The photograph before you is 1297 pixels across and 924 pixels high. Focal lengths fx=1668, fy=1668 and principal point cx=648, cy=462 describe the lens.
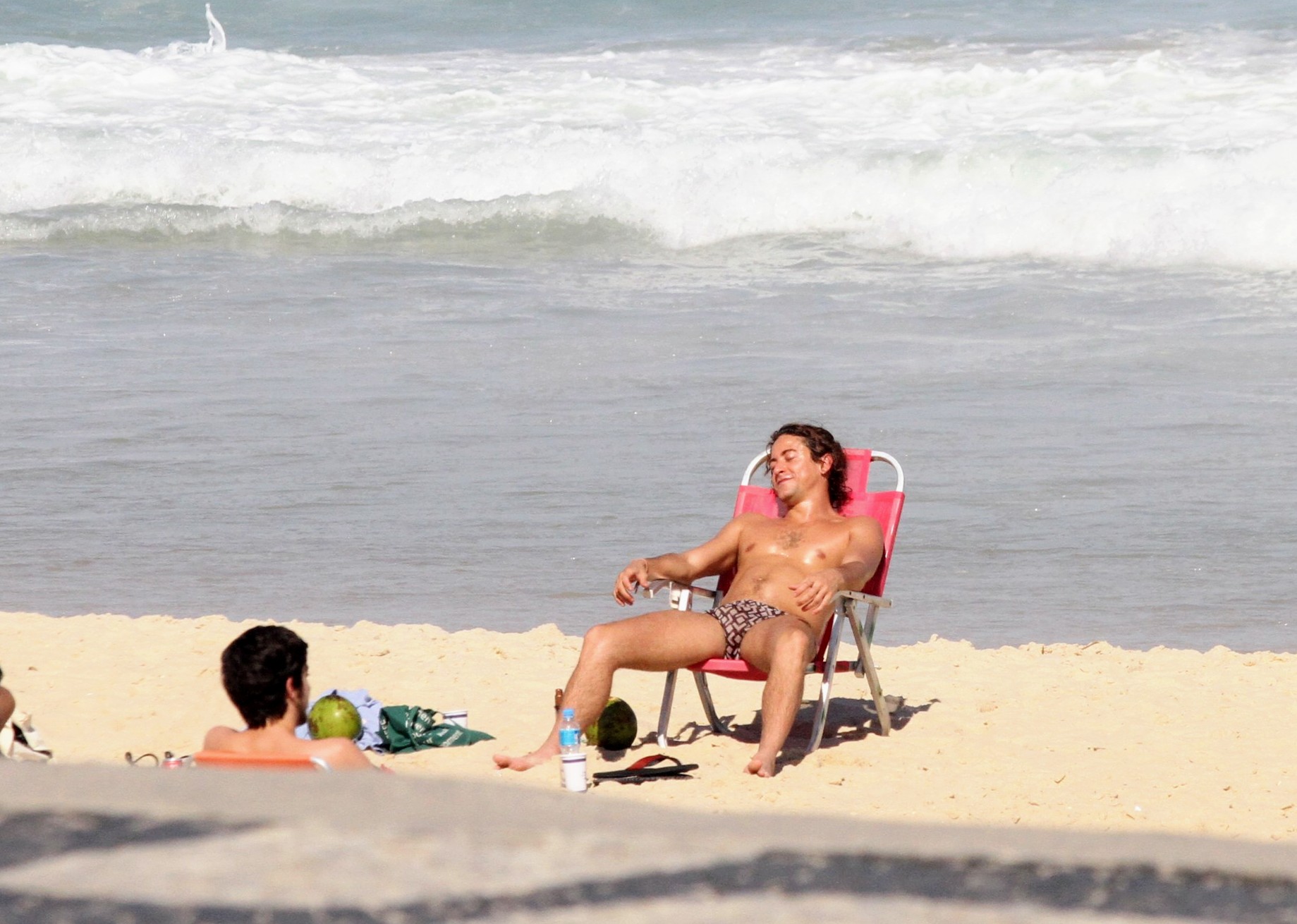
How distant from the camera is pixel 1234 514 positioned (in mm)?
7293

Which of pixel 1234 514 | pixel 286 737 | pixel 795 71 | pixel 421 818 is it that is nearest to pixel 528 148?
pixel 795 71

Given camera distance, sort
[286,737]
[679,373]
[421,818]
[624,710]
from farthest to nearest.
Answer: [679,373]
[624,710]
[286,737]
[421,818]

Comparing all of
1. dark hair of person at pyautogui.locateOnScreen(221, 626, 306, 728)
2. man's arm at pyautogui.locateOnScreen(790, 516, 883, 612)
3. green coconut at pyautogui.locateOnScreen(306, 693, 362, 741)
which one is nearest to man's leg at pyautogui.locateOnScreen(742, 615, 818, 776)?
man's arm at pyautogui.locateOnScreen(790, 516, 883, 612)

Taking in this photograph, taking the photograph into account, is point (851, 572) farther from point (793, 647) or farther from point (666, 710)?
point (666, 710)

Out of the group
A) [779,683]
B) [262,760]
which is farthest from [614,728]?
[262,760]

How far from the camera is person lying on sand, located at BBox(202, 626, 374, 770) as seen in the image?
354 cm

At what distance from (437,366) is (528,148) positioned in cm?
852

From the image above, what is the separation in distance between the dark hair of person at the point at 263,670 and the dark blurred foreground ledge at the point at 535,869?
238cm

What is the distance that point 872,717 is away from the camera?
18.3ft

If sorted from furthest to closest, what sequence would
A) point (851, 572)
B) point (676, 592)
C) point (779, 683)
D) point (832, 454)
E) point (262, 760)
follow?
point (832, 454) < point (676, 592) < point (851, 572) < point (779, 683) < point (262, 760)

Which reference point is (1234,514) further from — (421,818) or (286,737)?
(421,818)

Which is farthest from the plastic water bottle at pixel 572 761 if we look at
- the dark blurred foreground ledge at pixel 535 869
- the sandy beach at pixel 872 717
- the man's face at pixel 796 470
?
the dark blurred foreground ledge at pixel 535 869

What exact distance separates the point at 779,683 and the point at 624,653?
0.47 meters

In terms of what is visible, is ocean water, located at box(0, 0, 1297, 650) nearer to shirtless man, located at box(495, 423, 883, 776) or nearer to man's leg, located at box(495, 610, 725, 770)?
shirtless man, located at box(495, 423, 883, 776)
